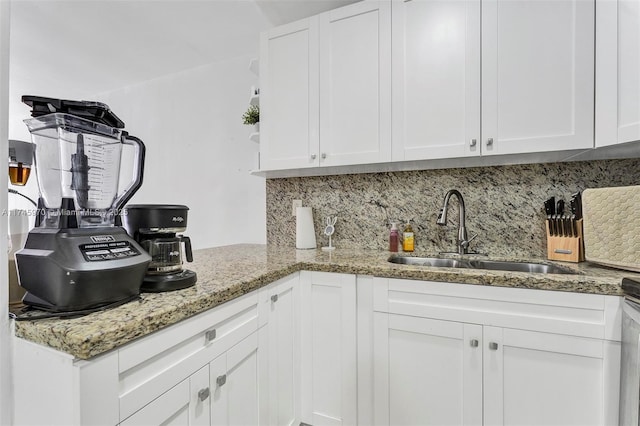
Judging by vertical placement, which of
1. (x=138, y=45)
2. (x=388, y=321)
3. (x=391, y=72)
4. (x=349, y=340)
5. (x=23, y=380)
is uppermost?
(x=138, y=45)

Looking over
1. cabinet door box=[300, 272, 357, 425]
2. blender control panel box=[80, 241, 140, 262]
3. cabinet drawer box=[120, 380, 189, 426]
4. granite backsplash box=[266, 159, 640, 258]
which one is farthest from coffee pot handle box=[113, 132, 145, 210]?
granite backsplash box=[266, 159, 640, 258]

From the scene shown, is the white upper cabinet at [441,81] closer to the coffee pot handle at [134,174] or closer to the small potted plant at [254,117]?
the small potted plant at [254,117]

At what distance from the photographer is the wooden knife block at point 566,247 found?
1.42 metres

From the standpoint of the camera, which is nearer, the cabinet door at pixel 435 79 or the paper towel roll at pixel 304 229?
the cabinet door at pixel 435 79

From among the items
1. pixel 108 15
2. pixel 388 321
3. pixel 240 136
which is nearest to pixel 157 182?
pixel 240 136

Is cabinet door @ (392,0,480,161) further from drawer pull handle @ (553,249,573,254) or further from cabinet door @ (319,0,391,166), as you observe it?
drawer pull handle @ (553,249,573,254)

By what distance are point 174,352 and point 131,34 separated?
2.47m

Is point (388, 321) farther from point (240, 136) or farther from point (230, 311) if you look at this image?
point (240, 136)

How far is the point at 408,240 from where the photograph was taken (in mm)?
1824

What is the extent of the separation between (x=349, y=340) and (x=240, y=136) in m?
1.91

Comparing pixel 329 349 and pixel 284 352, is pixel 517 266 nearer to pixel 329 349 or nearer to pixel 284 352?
pixel 329 349

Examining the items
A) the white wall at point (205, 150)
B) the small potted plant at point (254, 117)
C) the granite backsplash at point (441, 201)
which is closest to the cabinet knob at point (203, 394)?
the granite backsplash at point (441, 201)

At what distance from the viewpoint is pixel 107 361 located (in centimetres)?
65

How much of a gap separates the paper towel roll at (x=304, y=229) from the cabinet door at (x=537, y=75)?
1.12 metres
